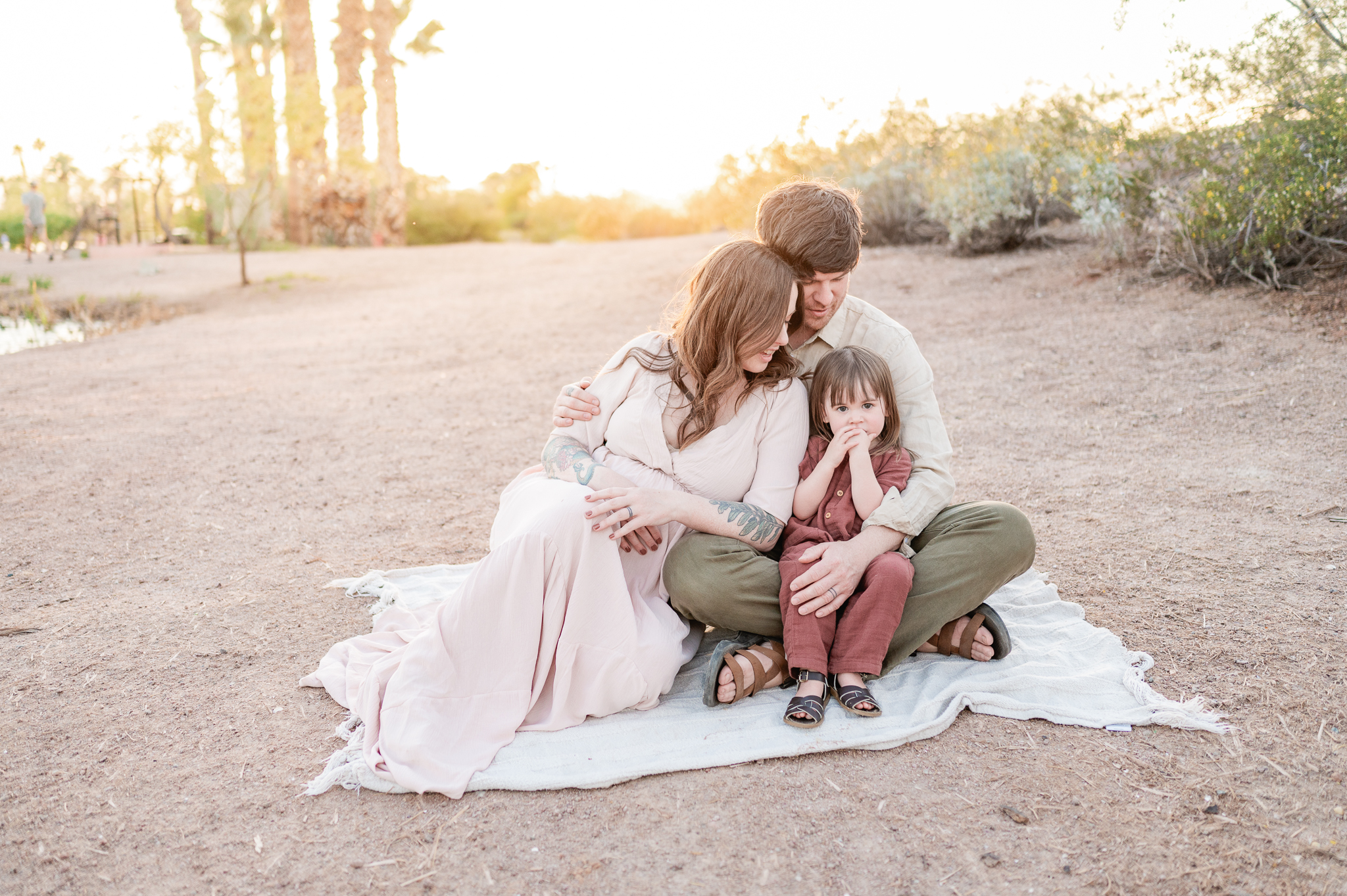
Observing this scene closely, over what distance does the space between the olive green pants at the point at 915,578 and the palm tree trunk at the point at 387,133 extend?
820 inches

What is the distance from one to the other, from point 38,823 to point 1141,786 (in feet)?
8.70

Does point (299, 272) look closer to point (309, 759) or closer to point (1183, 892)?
point (309, 759)

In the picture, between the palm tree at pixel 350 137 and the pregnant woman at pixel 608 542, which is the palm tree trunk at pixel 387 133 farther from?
the pregnant woman at pixel 608 542

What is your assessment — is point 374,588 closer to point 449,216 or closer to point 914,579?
point 914,579

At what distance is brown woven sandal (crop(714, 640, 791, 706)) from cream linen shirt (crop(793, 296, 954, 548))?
0.47 metres

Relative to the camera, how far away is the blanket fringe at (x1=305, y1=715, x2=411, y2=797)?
237 cm

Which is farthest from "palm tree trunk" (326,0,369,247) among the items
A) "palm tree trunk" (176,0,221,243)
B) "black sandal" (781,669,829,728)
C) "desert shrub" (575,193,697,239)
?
"black sandal" (781,669,829,728)

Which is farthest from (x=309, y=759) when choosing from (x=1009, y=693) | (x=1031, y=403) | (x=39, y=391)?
(x=39, y=391)

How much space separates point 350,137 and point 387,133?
123cm

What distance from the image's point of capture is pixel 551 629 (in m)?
2.59

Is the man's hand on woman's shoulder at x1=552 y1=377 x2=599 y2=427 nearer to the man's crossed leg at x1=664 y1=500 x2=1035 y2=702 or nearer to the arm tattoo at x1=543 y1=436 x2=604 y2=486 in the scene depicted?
the arm tattoo at x1=543 y1=436 x2=604 y2=486

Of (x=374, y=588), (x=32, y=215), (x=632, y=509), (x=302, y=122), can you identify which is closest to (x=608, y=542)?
(x=632, y=509)

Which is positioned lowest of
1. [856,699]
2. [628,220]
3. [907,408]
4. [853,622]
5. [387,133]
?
[856,699]

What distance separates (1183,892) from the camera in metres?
1.93
